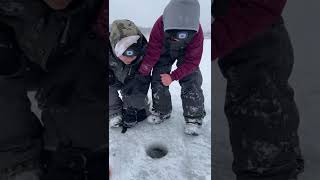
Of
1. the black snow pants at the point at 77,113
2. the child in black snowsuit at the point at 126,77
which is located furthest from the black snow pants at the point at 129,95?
the black snow pants at the point at 77,113

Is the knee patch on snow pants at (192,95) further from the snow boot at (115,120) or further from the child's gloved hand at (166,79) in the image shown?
the snow boot at (115,120)

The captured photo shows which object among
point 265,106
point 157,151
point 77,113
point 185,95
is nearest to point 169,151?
point 157,151

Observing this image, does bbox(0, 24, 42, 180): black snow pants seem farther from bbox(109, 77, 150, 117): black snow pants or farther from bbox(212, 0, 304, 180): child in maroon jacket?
bbox(109, 77, 150, 117): black snow pants

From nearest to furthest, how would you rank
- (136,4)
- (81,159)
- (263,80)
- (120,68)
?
(263,80), (81,159), (120,68), (136,4)

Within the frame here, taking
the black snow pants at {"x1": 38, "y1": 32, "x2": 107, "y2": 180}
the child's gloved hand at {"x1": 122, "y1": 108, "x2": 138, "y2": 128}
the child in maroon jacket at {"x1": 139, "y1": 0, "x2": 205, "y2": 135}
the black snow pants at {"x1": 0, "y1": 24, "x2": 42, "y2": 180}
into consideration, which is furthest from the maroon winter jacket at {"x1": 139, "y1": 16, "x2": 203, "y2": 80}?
the black snow pants at {"x1": 0, "y1": 24, "x2": 42, "y2": 180}

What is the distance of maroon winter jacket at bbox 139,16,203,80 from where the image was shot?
55.8 inches

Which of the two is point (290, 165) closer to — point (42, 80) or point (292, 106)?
point (292, 106)

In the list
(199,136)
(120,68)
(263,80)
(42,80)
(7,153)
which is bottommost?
(199,136)

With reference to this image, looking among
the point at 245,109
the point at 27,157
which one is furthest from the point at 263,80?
the point at 27,157

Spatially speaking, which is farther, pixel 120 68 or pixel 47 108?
pixel 120 68

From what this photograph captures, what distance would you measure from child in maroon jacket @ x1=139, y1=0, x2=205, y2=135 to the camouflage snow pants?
546 millimetres

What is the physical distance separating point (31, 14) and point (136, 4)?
1111 millimetres

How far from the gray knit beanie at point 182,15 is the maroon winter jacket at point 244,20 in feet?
1.64

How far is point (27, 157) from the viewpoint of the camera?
893 millimetres
